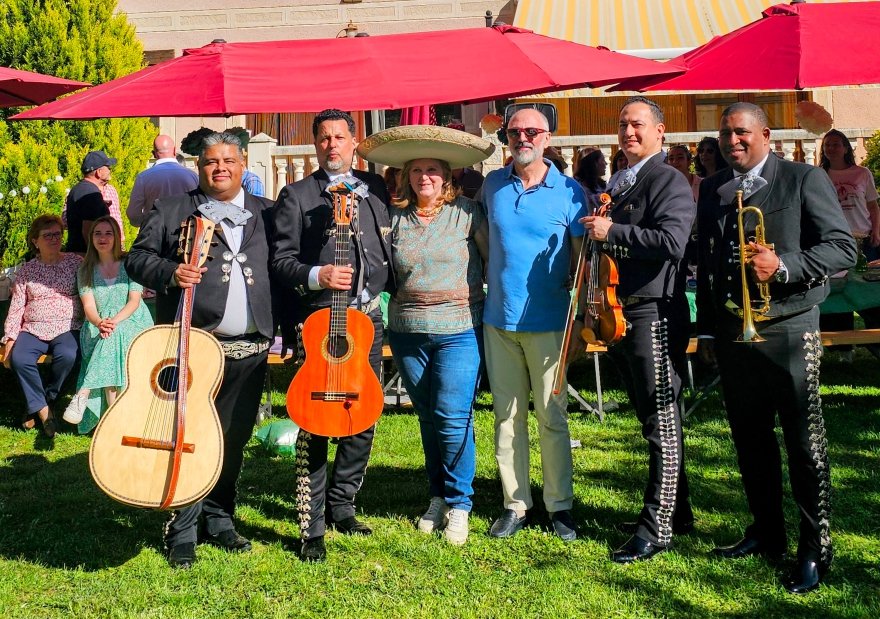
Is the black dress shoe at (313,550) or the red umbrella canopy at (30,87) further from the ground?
the red umbrella canopy at (30,87)

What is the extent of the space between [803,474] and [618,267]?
1291mm

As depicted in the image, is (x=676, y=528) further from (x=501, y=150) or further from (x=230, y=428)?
(x=501, y=150)

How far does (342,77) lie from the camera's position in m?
5.48

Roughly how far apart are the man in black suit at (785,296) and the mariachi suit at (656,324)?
10.0 inches

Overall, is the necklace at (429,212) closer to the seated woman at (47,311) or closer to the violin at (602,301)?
the violin at (602,301)

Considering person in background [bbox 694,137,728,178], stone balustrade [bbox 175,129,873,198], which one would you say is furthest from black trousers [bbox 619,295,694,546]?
stone balustrade [bbox 175,129,873,198]

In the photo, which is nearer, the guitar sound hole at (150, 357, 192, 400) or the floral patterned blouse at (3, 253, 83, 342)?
the guitar sound hole at (150, 357, 192, 400)

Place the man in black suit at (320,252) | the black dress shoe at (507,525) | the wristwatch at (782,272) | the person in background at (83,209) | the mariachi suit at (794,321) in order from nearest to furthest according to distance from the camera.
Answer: the wristwatch at (782,272) → the mariachi suit at (794,321) → the man in black suit at (320,252) → the black dress shoe at (507,525) → the person in background at (83,209)

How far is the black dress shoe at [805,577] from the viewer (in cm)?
435

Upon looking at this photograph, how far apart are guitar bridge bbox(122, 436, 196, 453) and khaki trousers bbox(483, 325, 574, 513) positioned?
1665 mm

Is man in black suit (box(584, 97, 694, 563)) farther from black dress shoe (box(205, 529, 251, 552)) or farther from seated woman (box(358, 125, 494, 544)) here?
black dress shoe (box(205, 529, 251, 552))

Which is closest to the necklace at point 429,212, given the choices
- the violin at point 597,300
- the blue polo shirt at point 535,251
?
the blue polo shirt at point 535,251

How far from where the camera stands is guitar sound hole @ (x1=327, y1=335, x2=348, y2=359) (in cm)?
479

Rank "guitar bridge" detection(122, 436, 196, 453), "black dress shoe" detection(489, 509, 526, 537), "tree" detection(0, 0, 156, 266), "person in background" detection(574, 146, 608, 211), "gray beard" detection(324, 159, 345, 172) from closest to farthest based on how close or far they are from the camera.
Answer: "guitar bridge" detection(122, 436, 196, 453) < "gray beard" detection(324, 159, 345, 172) < "black dress shoe" detection(489, 509, 526, 537) < "person in background" detection(574, 146, 608, 211) < "tree" detection(0, 0, 156, 266)
